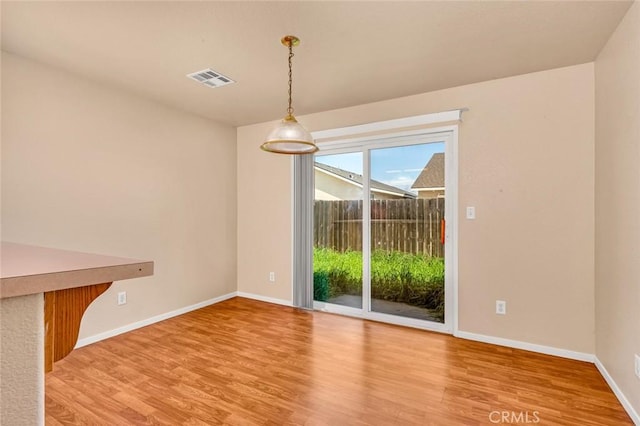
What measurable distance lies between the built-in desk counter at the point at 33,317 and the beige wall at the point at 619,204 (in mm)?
2738

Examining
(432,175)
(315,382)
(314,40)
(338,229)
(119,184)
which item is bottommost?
(315,382)

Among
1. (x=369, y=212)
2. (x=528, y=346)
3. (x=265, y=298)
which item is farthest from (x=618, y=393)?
(x=265, y=298)

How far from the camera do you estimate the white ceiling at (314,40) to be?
1.98 metres

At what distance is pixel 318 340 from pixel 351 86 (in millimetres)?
2591

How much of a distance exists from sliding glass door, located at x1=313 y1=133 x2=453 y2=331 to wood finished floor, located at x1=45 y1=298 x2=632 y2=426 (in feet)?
1.39

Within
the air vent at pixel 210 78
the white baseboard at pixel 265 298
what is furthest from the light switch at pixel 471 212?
the air vent at pixel 210 78

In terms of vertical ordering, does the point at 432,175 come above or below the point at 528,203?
above

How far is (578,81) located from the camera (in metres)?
2.70

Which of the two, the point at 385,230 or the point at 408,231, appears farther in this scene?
the point at 385,230

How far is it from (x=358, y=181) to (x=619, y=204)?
2.35 m

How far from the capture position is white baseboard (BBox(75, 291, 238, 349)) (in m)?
2.98

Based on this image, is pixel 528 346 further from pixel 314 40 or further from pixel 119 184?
pixel 119 184

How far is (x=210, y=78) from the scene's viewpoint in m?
2.98

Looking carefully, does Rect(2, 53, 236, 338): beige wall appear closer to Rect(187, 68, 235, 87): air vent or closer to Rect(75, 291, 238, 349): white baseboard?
Rect(75, 291, 238, 349): white baseboard
